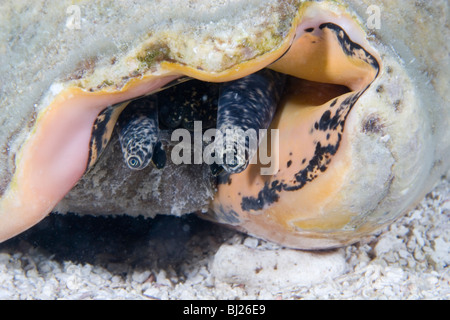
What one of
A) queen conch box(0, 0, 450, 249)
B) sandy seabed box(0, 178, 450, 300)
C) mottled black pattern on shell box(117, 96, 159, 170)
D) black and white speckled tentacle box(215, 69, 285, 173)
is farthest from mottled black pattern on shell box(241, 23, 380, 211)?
mottled black pattern on shell box(117, 96, 159, 170)

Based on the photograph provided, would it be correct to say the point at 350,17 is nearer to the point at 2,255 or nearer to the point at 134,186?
the point at 134,186

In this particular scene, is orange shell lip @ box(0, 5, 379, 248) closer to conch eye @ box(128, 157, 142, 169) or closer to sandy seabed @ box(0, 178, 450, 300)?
conch eye @ box(128, 157, 142, 169)

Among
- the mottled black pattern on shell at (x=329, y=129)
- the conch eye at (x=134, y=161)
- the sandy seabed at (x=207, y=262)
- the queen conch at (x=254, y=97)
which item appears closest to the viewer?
the queen conch at (x=254, y=97)

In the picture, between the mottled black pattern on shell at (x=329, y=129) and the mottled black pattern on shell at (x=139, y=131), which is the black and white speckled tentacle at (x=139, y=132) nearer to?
the mottled black pattern on shell at (x=139, y=131)

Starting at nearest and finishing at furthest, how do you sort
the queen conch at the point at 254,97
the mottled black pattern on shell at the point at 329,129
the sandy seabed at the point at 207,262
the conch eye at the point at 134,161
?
the queen conch at the point at 254,97 < the mottled black pattern on shell at the point at 329,129 < the conch eye at the point at 134,161 < the sandy seabed at the point at 207,262

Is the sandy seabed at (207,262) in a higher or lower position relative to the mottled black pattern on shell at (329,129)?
lower

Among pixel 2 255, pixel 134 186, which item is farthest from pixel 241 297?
pixel 2 255

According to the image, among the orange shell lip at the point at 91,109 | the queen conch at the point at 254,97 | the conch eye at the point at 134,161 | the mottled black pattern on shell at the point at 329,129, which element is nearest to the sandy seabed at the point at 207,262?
the queen conch at the point at 254,97
